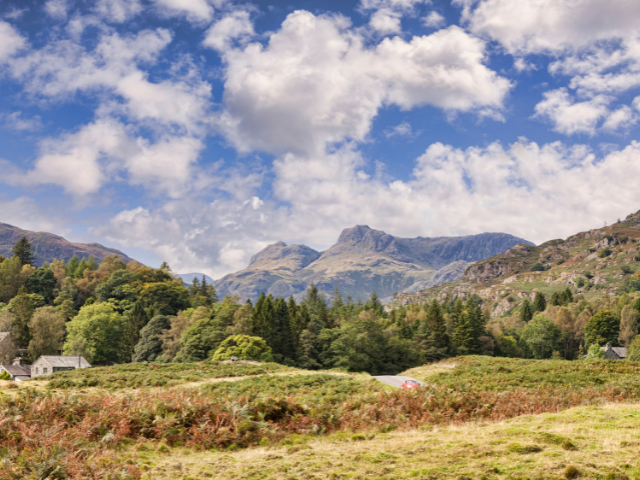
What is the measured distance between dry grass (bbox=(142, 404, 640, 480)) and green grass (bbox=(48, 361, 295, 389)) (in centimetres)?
2163

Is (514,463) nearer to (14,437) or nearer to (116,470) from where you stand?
(116,470)

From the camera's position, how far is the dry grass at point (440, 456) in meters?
7.43

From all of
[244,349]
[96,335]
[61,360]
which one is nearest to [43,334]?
[96,335]

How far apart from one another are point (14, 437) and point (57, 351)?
3223 inches

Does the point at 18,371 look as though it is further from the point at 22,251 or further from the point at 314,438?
the point at 314,438

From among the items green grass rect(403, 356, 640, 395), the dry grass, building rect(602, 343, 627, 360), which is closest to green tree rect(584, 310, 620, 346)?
building rect(602, 343, 627, 360)

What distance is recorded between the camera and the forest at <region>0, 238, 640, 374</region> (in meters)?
64.9

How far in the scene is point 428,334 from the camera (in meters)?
79.3

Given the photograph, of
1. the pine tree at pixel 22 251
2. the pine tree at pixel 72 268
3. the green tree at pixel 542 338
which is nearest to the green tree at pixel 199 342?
the pine tree at pixel 72 268

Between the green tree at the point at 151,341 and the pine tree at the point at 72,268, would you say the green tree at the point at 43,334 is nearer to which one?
the green tree at the point at 151,341

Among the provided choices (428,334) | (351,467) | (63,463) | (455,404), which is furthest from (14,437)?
(428,334)

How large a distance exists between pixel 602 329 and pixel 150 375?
95297 mm

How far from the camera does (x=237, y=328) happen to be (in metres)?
62.9

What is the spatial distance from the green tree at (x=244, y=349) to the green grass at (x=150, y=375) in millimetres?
10391
